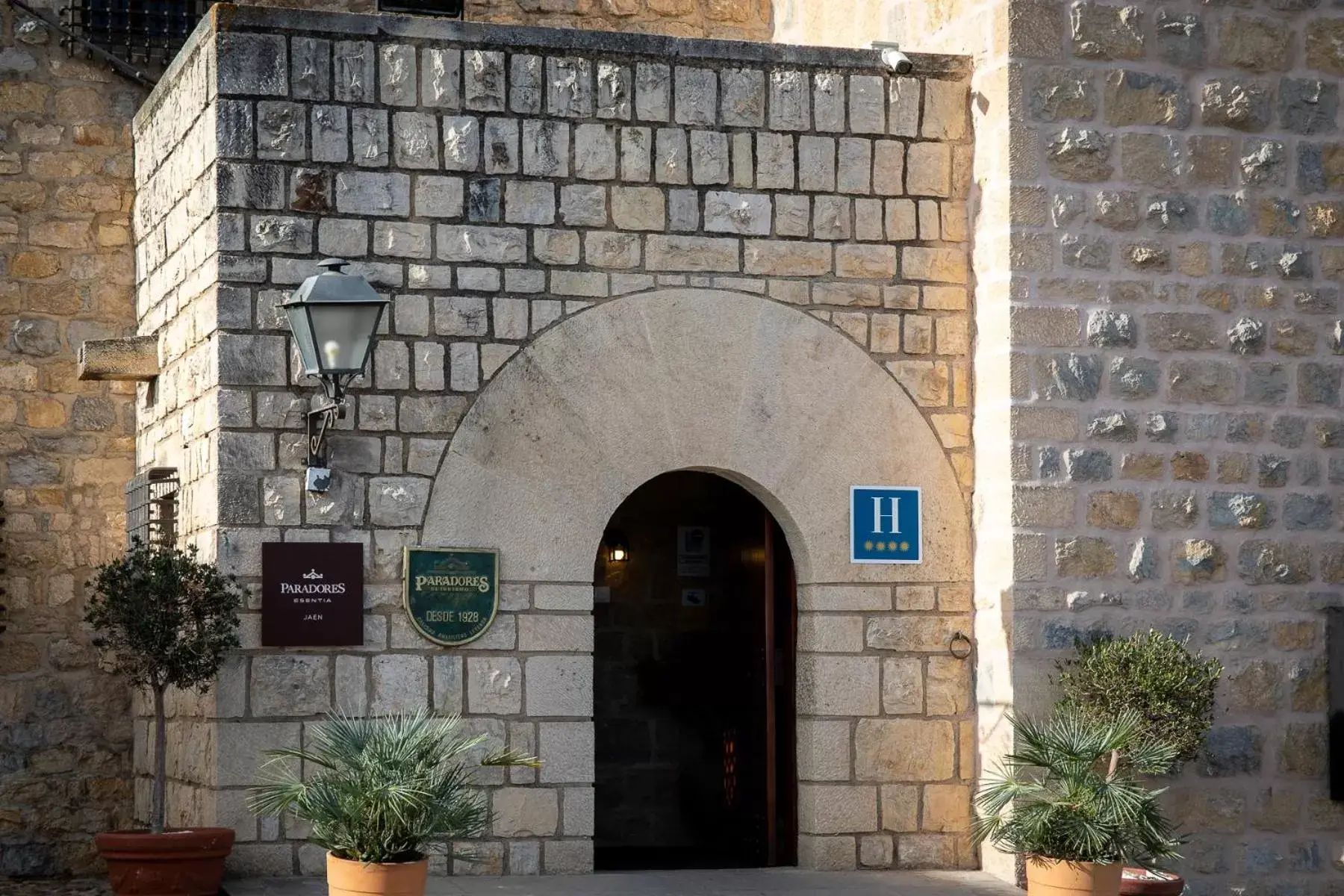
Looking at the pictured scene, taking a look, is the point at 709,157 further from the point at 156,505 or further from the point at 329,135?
the point at 156,505

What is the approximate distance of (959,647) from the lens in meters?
8.55

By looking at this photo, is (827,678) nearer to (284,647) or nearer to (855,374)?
(855,374)

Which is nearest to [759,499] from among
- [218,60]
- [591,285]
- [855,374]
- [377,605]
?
[855,374]

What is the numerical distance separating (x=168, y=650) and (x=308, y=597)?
23.1 inches

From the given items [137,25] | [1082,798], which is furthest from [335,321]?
[1082,798]

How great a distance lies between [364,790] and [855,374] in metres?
3.09

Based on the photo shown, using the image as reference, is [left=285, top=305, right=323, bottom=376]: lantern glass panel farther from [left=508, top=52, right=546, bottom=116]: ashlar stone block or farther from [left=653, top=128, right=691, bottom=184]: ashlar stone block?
[left=653, top=128, right=691, bottom=184]: ashlar stone block

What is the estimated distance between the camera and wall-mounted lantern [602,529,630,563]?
37.7 ft

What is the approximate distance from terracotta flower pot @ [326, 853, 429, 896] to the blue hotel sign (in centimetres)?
269

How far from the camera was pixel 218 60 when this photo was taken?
7953mm

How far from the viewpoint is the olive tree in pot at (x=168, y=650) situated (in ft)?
24.6

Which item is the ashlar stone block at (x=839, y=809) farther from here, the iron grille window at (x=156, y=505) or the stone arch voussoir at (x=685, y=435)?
the iron grille window at (x=156, y=505)

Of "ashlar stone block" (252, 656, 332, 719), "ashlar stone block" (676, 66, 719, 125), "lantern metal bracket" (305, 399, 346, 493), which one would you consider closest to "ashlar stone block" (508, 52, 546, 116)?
"ashlar stone block" (676, 66, 719, 125)

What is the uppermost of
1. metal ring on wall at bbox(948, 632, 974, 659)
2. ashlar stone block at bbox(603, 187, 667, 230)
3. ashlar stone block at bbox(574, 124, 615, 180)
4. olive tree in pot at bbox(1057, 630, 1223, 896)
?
ashlar stone block at bbox(574, 124, 615, 180)
